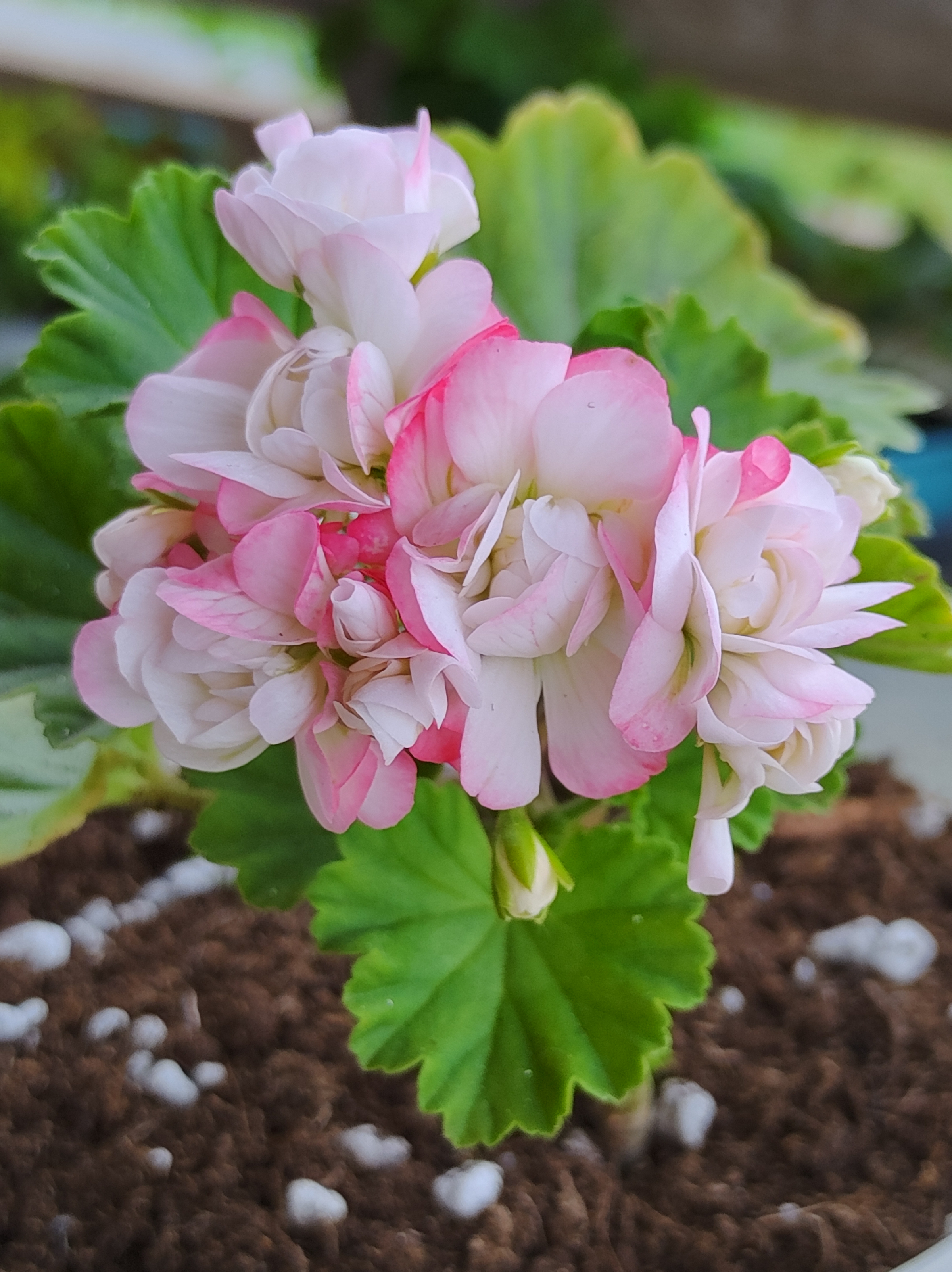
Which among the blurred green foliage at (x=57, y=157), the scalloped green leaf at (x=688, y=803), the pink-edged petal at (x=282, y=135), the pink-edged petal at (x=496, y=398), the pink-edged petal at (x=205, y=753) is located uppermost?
the pink-edged petal at (x=282, y=135)

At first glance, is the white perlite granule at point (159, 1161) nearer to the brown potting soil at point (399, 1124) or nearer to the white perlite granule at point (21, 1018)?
the brown potting soil at point (399, 1124)

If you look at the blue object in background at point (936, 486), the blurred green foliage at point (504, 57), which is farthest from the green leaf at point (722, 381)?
the blurred green foliage at point (504, 57)

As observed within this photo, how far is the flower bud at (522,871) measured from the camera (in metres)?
0.48

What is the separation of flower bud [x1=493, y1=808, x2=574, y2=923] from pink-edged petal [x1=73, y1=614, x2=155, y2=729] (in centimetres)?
16

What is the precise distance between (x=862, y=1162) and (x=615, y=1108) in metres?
0.16

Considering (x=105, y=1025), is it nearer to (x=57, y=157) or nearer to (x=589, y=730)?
(x=589, y=730)

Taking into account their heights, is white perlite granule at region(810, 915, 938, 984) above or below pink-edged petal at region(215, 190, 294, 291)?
below

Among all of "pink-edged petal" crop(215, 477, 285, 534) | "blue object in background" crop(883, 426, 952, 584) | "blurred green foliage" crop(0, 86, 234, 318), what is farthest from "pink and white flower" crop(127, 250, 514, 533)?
"blurred green foliage" crop(0, 86, 234, 318)

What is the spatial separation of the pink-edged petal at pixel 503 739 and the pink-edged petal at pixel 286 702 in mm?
59

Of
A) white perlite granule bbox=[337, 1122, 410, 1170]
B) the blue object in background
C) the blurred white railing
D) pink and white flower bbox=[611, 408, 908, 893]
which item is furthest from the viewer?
the blurred white railing

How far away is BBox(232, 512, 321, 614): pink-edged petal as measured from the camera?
0.42m

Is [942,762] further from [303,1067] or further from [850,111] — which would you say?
[850,111]

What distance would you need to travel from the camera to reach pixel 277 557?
42 centimetres

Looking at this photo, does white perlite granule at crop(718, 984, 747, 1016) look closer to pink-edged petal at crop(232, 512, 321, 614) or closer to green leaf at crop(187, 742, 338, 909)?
green leaf at crop(187, 742, 338, 909)
